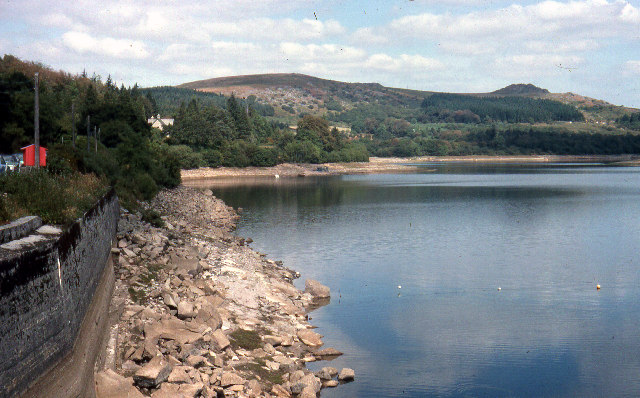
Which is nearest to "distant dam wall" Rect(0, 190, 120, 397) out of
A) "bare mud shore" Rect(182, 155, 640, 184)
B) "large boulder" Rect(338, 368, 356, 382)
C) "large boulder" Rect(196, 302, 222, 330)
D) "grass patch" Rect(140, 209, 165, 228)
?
"large boulder" Rect(196, 302, 222, 330)

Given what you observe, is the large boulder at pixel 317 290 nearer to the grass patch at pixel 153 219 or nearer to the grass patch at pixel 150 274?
the grass patch at pixel 150 274

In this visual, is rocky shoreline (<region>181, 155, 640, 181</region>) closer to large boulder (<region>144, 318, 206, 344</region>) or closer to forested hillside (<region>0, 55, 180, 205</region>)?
forested hillside (<region>0, 55, 180, 205</region>)

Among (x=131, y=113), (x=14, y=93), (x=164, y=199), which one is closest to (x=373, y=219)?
(x=164, y=199)

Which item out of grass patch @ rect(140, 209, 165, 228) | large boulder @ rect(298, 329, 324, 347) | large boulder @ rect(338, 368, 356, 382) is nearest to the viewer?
large boulder @ rect(338, 368, 356, 382)

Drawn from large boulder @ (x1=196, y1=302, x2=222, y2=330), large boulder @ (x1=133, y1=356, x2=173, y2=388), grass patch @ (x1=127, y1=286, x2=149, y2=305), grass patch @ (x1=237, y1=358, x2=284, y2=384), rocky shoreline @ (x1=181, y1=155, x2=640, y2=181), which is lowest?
rocky shoreline @ (x1=181, y1=155, x2=640, y2=181)

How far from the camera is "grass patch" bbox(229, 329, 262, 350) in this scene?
16516 mm

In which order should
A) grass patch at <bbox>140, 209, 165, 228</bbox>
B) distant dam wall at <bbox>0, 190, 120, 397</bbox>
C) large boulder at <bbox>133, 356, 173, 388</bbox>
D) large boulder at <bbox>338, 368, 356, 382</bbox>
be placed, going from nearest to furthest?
distant dam wall at <bbox>0, 190, 120, 397</bbox>, large boulder at <bbox>133, 356, 173, 388</bbox>, large boulder at <bbox>338, 368, 356, 382</bbox>, grass patch at <bbox>140, 209, 165, 228</bbox>

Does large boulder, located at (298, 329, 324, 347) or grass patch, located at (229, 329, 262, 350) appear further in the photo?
large boulder, located at (298, 329, 324, 347)

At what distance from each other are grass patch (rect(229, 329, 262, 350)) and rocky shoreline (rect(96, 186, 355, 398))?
0.03 m

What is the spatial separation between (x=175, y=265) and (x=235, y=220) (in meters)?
27.3

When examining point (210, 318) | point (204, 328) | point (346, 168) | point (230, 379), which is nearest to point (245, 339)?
point (210, 318)

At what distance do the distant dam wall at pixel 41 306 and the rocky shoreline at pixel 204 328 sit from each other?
1.26 meters

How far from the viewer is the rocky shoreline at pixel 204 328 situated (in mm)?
12653

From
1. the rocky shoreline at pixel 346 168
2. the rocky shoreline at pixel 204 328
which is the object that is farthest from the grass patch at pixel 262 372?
the rocky shoreline at pixel 346 168
